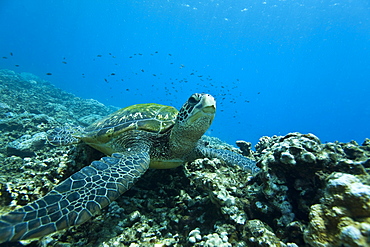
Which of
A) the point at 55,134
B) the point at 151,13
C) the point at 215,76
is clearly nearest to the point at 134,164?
the point at 55,134

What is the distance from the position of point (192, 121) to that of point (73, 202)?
1.79 meters

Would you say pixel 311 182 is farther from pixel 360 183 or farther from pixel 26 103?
pixel 26 103

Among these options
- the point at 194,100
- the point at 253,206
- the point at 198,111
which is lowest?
the point at 253,206

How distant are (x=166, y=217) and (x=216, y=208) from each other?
2.04ft

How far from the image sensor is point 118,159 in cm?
230

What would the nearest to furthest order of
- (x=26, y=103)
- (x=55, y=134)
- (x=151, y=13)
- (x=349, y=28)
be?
1. (x=55, y=134)
2. (x=26, y=103)
3. (x=349, y=28)
4. (x=151, y=13)

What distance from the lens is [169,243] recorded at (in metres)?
1.63

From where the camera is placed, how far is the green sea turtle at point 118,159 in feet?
4.43

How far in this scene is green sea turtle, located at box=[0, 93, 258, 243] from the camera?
1352mm

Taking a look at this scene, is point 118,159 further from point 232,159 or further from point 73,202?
point 232,159

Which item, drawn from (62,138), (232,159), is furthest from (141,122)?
(62,138)

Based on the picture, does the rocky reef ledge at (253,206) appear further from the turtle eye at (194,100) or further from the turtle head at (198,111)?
the turtle eye at (194,100)

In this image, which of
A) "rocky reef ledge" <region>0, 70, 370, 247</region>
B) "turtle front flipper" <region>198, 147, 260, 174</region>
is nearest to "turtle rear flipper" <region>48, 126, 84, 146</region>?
"rocky reef ledge" <region>0, 70, 370, 247</region>

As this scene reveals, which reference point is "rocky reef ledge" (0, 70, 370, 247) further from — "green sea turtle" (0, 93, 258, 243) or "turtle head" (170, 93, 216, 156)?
"turtle head" (170, 93, 216, 156)
